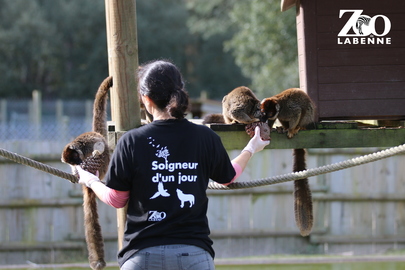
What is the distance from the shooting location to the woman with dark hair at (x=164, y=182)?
2564 mm

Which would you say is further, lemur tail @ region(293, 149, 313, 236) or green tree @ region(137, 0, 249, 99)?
green tree @ region(137, 0, 249, 99)

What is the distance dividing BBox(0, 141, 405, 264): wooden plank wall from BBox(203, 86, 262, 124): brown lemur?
3.69 m

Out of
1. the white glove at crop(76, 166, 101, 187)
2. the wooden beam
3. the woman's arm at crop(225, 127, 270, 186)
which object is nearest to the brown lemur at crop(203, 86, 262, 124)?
the wooden beam

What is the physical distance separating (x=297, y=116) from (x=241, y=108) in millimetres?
472

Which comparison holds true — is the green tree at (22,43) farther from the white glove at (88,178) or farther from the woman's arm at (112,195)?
the woman's arm at (112,195)

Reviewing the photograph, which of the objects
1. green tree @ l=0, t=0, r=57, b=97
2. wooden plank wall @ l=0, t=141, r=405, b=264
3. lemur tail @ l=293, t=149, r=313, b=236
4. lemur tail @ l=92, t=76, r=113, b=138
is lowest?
wooden plank wall @ l=0, t=141, r=405, b=264

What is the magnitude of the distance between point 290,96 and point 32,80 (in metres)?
26.1

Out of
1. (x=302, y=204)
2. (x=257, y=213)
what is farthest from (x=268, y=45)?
(x=302, y=204)

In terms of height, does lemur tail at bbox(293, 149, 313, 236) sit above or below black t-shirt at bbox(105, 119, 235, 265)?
below

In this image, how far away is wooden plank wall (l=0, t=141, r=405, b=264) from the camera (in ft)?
27.0

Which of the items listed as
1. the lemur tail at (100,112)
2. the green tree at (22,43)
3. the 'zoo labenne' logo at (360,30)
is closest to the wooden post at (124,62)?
the lemur tail at (100,112)

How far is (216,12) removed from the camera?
27422mm

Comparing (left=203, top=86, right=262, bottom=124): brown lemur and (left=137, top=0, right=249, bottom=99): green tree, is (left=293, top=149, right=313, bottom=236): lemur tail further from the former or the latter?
(left=137, top=0, right=249, bottom=99): green tree

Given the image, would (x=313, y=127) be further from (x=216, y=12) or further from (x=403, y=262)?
(x=216, y=12)
